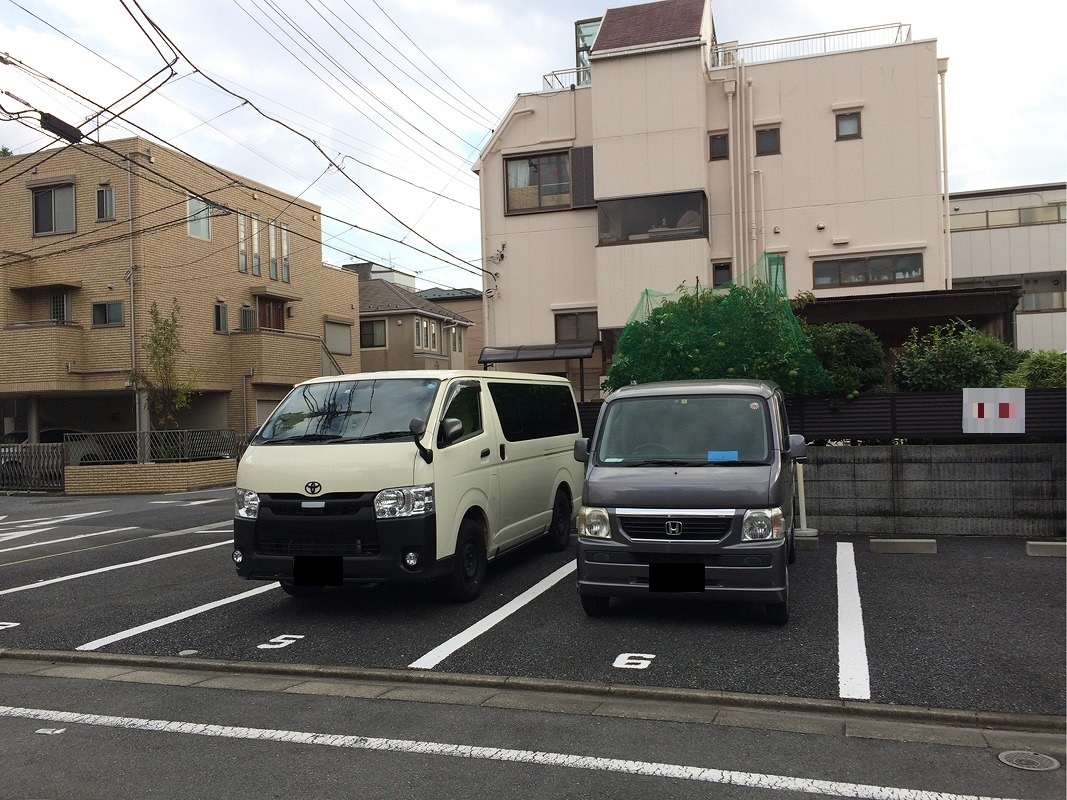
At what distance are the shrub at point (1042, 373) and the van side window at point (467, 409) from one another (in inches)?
259

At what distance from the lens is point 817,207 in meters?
19.1

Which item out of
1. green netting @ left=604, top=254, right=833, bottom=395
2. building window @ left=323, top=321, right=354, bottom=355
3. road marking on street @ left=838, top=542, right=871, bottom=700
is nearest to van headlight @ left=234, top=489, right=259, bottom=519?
road marking on street @ left=838, top=542, right=871, bottom=700

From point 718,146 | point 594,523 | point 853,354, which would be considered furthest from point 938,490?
point 718,146

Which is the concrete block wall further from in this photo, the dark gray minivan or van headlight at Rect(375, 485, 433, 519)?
van headlight at Rect(375, 485, 433, 519)

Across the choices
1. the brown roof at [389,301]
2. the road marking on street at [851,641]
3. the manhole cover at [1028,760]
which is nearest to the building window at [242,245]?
the brown roof at [389,301]

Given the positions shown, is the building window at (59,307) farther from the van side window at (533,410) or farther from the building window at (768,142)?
the van side window at (533,410)

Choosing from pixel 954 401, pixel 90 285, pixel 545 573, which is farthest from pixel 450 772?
pixel 90 285

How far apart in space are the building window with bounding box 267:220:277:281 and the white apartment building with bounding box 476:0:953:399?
11994mm

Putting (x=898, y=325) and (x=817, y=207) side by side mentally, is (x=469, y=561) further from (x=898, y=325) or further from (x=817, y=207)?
(x=817, y=207)

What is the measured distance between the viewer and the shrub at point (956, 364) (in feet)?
33.4

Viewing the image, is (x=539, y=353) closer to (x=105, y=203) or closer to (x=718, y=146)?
(x=718, y=146)

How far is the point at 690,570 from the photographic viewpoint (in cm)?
592

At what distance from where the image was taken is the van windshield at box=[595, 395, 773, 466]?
21.2ft

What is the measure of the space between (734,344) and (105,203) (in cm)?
2077
